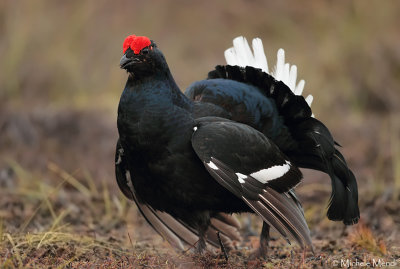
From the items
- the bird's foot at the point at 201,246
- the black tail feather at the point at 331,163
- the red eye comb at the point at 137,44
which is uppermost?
the red eye comb at the point at 137,44

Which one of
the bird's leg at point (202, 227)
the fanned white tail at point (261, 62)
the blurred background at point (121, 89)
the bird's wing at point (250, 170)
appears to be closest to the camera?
the bird's wing at point (250, 170)

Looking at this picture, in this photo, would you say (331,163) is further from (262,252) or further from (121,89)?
(121,89)

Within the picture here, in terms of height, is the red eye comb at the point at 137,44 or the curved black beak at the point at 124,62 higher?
the red eye comb at the point at 137,44

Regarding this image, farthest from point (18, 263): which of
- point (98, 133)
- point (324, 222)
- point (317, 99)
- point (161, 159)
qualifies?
point (317, 99)

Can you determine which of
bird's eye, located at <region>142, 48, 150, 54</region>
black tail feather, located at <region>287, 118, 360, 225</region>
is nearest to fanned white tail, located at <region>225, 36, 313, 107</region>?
black tail feather, located at <region>287, 118, 360, 225</region>

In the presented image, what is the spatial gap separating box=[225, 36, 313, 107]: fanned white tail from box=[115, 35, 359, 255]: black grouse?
0.03 meters

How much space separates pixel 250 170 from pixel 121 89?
5.28 meters

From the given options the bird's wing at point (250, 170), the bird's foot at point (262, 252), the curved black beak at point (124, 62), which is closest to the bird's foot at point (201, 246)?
the bird's foot at point (262, 252)

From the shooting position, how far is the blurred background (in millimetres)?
6195

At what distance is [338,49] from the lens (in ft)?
34.3

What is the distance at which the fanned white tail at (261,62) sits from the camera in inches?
197

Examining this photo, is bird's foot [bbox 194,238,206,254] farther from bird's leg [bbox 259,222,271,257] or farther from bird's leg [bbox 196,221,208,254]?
bird's leg [bbox 259,222,271,257]

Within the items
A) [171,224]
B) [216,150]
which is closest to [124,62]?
[216,150]

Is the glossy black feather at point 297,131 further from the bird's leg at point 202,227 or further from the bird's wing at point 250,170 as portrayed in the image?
the bird's leg at point 202,227
